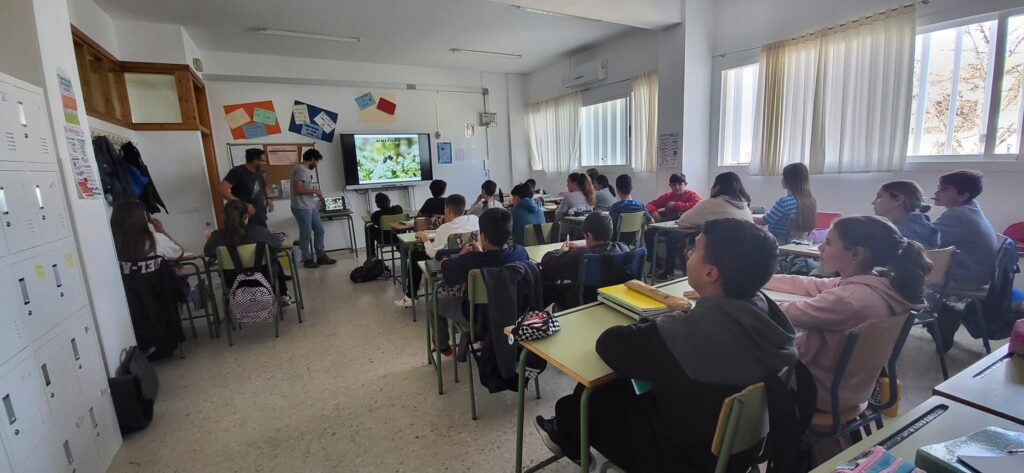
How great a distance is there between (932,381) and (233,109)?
788 cm

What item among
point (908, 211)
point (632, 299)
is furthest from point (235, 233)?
point (908, 211)

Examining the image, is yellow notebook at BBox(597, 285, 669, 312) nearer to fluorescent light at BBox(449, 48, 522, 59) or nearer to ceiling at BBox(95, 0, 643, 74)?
ceiling at BBox(95, 0, 643, 74)

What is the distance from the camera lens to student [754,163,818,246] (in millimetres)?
3283

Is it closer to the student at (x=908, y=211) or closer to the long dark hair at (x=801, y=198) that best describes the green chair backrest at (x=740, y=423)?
the student at (x=908, y=211)

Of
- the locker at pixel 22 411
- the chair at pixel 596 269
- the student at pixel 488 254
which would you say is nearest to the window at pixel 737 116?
the chair at pixel 596 269

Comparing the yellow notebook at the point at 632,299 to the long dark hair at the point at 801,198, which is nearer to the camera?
the yellow notebook at the point at 632,299

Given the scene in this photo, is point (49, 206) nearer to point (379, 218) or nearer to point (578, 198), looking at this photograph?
point (379, 218)

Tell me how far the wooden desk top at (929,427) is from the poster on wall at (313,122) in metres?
7.30

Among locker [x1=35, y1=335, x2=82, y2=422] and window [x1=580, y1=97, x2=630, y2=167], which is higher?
window [x1=580, y1=97, x2=630, y2=167]

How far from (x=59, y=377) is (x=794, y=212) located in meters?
4.32

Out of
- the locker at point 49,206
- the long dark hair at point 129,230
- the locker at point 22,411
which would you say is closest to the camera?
the locker at point 22,411

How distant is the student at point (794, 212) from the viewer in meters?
3.28

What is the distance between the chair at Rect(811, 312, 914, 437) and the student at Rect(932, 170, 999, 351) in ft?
5.37

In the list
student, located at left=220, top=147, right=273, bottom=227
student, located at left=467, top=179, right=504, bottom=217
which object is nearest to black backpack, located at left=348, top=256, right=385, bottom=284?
student, located at left=220, top=147, right=273, bottom=227
